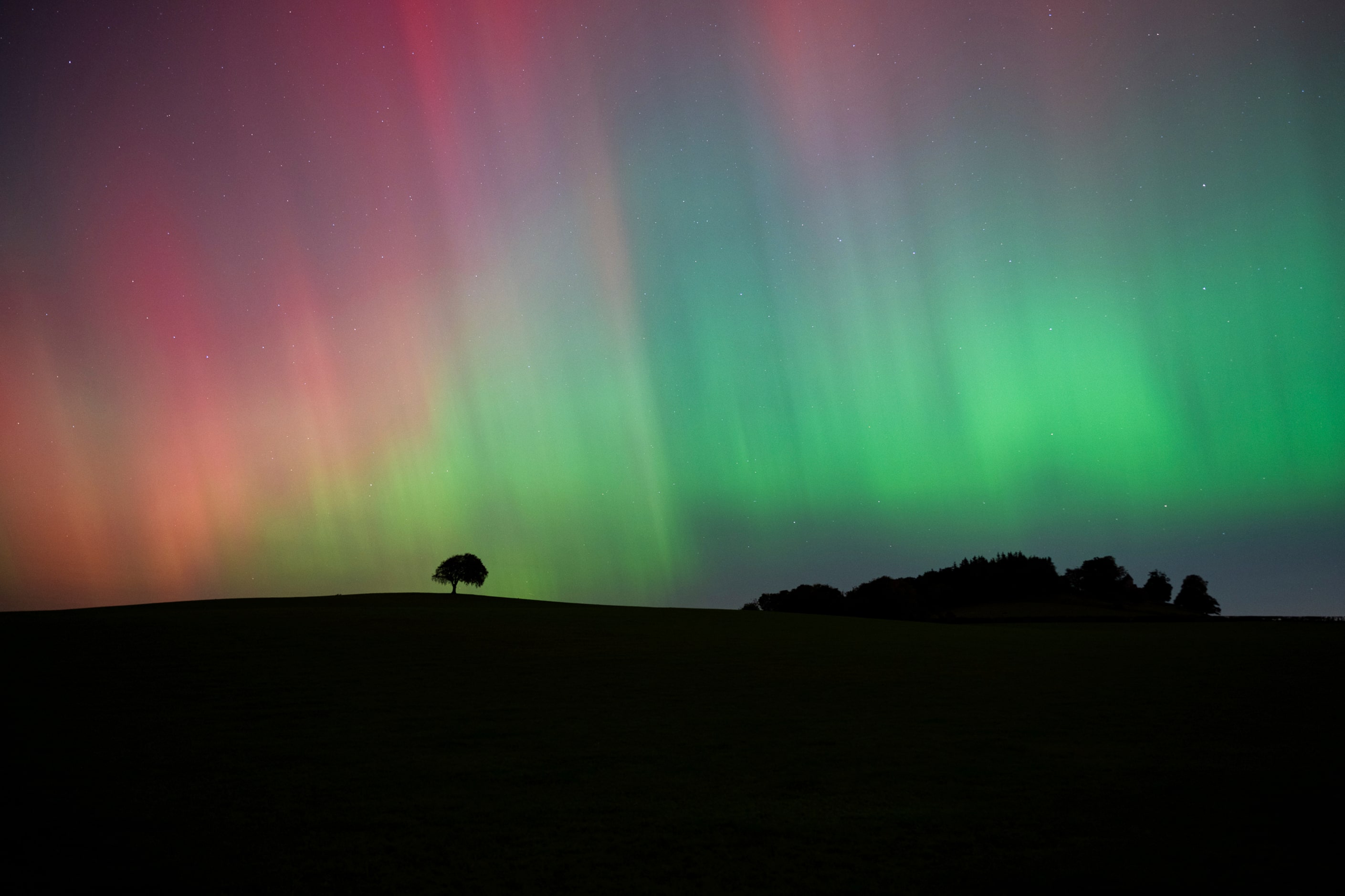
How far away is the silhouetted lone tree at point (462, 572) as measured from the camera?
10544cm

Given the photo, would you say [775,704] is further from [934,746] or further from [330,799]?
[330,799]

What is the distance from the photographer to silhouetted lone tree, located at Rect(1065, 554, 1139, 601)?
4446 inches

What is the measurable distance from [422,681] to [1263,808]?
64.1ft

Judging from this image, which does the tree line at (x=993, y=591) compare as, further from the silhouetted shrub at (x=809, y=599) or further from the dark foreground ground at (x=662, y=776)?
the dark foreground ground at (x=662, y=776)

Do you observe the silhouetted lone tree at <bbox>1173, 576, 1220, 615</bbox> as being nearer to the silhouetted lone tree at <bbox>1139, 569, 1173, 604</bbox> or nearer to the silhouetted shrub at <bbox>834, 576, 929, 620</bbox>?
the silhouetted lone tree at <bbox>1139, 569, 1173, 604</bbox>

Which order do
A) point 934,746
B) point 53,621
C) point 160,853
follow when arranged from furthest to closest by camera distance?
point 53,621 < point 934,746 < point 160,853

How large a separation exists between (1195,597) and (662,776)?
128 m

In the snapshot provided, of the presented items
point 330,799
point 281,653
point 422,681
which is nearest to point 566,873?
point 330,799

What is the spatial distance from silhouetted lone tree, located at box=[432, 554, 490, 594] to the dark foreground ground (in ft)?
264

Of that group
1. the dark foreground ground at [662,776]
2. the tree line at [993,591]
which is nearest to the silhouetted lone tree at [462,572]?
the tree line at [993,591]

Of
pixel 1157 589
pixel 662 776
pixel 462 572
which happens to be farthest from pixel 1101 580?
pixel 662 776

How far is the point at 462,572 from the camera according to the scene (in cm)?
10544

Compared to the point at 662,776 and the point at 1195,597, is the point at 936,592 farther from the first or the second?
the point at 662,776

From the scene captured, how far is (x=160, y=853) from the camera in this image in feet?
26.2
